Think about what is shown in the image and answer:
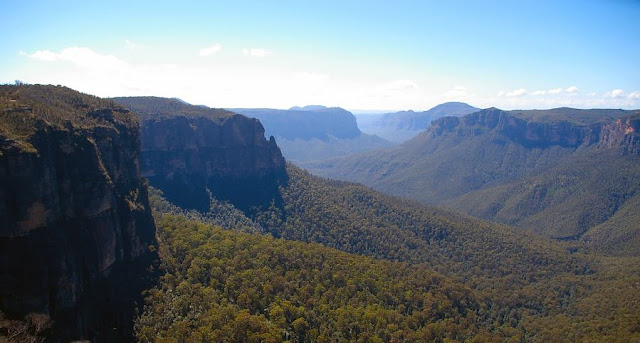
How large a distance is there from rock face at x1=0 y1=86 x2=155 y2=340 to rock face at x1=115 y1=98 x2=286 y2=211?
49873 millimetres

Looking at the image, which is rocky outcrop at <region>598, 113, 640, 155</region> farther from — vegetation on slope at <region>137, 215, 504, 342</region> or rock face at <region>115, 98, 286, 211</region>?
vegetation on slope at <region>137, 215, 504, 342</region>

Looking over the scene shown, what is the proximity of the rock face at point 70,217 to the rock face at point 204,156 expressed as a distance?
4987 centimetres

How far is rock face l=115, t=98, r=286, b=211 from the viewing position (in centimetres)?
10719

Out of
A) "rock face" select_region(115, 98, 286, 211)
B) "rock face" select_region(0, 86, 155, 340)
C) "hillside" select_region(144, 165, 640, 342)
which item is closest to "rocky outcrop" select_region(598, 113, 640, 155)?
"hillside" select_region(144, 165, 640, 342)

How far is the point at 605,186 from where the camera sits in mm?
166250

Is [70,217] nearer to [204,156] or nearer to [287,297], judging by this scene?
[287,297]

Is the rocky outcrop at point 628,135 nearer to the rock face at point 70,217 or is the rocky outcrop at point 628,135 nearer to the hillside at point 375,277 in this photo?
the hillside at point 375,277

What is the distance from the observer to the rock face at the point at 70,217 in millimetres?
35156

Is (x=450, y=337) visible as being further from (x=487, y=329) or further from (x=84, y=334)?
(x=84, y=334)

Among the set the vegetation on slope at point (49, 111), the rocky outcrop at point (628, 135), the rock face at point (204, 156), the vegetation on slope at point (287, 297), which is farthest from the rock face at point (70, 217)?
the rocky outcrop at point (628, 135)

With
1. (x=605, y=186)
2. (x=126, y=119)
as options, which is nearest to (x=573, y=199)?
(x=605, y=186)

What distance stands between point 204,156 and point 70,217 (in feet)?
257

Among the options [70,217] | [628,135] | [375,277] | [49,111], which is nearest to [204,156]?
[375,277]

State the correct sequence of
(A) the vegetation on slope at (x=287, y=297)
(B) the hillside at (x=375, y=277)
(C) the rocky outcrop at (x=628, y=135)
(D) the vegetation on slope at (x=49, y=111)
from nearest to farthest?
(D) the vegetation on slope at (x=49, y=111) < (A) the vegetation on slope at (x=287, y=297) < (B) the hillside at (x=375, y=277) < (C) the rocky outcrop at (x=628, y=135)
